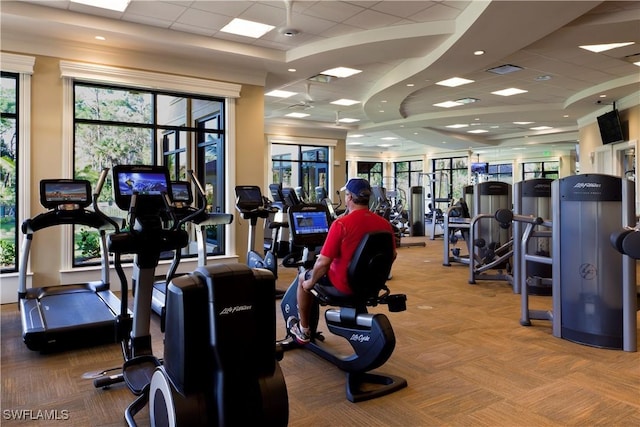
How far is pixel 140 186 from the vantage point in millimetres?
Result: 3098

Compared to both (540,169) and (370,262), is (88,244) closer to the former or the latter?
(370,262)

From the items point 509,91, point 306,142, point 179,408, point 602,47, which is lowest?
point 179,408

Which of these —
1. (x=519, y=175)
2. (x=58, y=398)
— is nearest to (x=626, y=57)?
(x=58, y=398)

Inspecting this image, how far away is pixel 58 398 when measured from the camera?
282cm

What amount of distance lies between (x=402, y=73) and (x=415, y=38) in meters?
1.70

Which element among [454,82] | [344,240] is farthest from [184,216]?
[454,82]

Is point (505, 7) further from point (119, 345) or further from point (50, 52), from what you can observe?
point (50, 52)

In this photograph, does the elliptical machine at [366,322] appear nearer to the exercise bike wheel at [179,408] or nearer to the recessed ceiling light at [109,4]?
the exercise bike wheel at [179,408]

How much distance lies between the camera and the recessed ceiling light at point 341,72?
7620mm

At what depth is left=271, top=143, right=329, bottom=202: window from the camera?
14.2 metres

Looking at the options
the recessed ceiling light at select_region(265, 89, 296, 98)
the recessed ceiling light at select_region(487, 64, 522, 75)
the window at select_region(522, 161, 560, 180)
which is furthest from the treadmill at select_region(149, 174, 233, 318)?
the window at select_region(522, 161, 560, 180)

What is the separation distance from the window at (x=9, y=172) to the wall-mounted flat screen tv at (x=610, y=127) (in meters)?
10.4

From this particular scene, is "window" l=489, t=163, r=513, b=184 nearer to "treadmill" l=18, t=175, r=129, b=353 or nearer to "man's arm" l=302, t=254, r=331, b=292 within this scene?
"treadmill" l=18, t=175, r=129, b=353

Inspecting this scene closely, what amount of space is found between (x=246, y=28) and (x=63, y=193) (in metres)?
2.95
